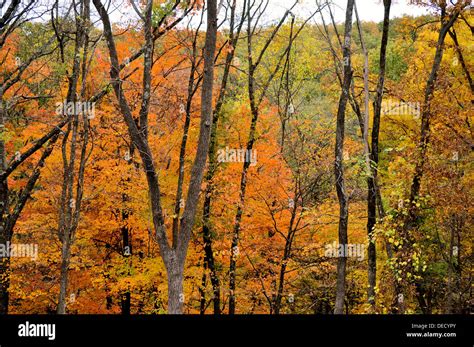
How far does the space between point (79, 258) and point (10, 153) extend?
6.84m

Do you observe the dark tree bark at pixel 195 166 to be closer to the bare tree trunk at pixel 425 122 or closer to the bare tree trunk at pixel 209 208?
the bare tree trunk at pixel 425 122

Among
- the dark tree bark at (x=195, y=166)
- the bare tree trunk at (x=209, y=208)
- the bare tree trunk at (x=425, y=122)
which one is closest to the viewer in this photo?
the dark tree bark at (x=195, y=166)

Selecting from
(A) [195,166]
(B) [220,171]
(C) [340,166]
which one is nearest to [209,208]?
(B) [220,171]

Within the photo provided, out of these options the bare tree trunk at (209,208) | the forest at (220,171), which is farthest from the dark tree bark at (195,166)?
the bare tree trunk at (209,208)

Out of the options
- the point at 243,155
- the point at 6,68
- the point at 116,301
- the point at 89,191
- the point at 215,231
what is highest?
the point at 6,68

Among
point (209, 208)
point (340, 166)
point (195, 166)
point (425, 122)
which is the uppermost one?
point (425, 122)

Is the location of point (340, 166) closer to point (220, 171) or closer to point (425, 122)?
point (425, 122)

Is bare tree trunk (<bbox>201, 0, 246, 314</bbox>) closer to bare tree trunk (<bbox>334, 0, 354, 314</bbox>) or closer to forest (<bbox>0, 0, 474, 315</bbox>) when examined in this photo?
forest (<bbox>0, 0, 474, 315</bbox>)

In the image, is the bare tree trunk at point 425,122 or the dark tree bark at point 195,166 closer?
the dark tree bark at point 195,166

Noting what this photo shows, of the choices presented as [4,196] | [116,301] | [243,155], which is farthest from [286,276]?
[4,196]

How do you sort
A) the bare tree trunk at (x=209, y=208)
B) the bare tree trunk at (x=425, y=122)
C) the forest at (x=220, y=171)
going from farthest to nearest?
the bare tree trunk at (x=209, y=208) < the forest at (x=220, y=171) < the bare tree trunk at (x=425, y=122)
